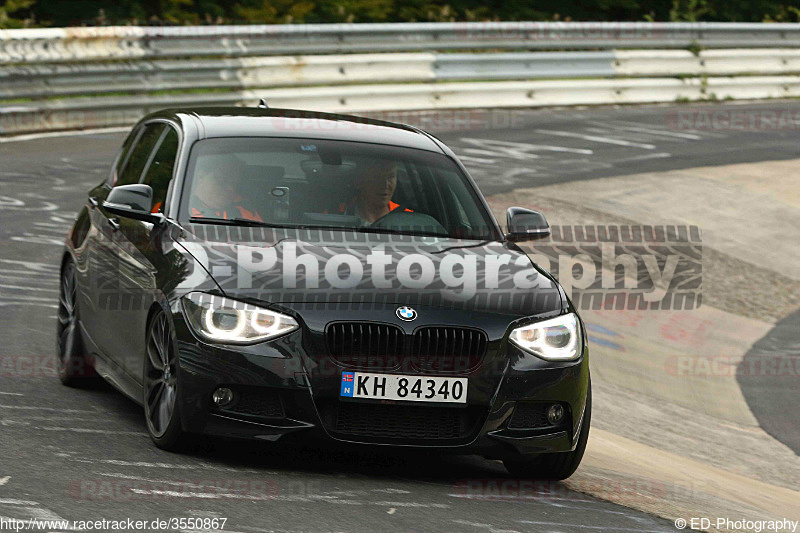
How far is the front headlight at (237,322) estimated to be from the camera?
19.8ft

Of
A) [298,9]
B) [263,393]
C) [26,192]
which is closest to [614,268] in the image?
[26,192]

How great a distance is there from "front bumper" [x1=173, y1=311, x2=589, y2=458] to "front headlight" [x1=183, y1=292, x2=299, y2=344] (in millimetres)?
37

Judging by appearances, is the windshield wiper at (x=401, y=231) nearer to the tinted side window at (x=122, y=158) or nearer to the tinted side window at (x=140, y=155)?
the tinted side window at (x=140, y=155)

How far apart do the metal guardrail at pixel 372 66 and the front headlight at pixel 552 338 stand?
12.1 meters

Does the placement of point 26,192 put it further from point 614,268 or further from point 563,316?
point 563,316

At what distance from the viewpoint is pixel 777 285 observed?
14664 mm

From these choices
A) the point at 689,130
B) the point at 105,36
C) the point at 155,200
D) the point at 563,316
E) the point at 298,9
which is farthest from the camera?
the point at 298,9

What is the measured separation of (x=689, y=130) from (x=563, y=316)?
16.6m

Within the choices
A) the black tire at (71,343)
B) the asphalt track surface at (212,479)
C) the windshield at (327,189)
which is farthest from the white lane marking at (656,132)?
the black tire at (71,343)

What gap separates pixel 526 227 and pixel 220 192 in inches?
63.6

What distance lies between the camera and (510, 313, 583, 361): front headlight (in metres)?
6.27

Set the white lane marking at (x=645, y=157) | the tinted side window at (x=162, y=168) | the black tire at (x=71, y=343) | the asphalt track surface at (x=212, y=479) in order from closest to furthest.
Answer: the asphalt track surface at (x=212, y=479), the tinted side window at (x=162, y=168), the black tire at (x=71, y=343), the white lane marking at (x=645, y=157)
